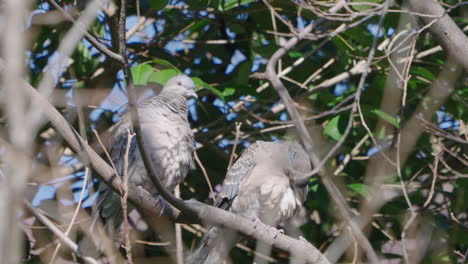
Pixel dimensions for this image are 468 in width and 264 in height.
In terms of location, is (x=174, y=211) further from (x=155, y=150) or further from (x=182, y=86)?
(x=182, y=86)

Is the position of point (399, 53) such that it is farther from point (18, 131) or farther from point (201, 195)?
point (18, 131)

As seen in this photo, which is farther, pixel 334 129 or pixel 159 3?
pixel 334 129

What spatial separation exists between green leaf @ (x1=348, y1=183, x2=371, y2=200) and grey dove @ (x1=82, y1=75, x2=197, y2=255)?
1.10m

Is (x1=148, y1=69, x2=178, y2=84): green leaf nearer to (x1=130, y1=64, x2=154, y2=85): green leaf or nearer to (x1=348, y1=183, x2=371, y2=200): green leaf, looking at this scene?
(x1=130, y1=64, x2=154, y2=85): green leaf

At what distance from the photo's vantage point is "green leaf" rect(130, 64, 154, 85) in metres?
3.61

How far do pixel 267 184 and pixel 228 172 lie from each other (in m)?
0.28

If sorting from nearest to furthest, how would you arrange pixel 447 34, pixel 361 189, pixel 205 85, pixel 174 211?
pixel 174 211
pixel 447 34
pixel 205 85
pixel 361 189

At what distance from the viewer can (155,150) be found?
3.93 metres

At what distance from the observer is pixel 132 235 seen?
182 inches

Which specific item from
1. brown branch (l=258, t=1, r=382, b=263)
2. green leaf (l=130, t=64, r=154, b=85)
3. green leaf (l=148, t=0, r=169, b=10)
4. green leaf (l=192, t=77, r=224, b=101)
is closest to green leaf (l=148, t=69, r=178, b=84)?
green leaf (l=130, t=64, r=154, b=85)

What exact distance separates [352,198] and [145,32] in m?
2.09

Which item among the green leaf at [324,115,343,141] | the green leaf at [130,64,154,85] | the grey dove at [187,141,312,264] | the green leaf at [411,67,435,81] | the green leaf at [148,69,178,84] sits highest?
the green leaf at [130,64,154,85]

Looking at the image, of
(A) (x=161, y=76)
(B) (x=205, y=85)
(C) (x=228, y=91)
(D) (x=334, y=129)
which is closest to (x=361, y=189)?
(D) (x=334, y=129)

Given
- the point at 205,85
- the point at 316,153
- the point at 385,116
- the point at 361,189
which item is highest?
the point at 205,85
